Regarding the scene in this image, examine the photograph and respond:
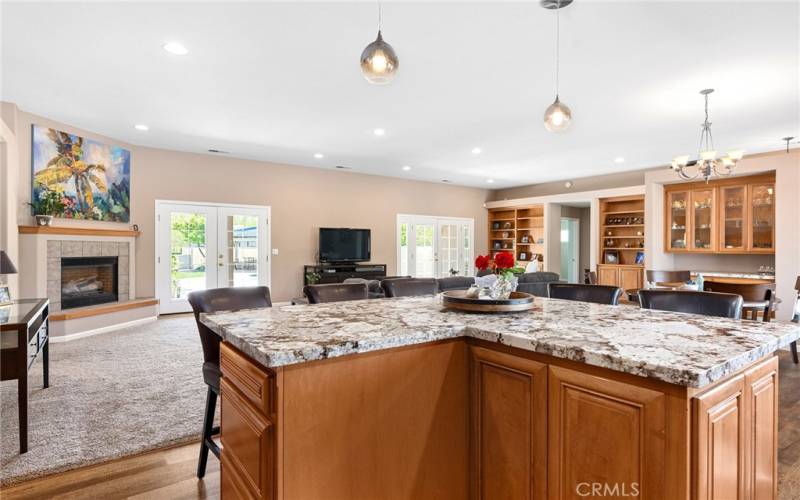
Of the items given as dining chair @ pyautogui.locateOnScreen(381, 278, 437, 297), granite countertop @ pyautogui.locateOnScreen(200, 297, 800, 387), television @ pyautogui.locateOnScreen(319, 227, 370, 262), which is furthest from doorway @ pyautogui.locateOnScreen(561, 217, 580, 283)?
granite countertop @ pyautogui.locateOnScreen(200, 297, 800, 387)

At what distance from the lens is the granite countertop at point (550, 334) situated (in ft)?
3.88

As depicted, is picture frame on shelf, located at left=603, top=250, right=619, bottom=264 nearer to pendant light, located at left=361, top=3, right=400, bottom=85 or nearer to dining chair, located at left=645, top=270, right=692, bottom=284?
dining chair, located at left=645, top=270, right=692, bottom=284

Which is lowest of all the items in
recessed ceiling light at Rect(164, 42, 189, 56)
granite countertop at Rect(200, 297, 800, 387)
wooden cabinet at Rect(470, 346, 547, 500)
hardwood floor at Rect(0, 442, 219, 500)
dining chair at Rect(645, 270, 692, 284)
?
hardwood floor at Rect(0, 442, 219, 500)

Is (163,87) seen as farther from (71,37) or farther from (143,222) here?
(143,222)

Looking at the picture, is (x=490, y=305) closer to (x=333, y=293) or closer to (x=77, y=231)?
(x=333, y=293)

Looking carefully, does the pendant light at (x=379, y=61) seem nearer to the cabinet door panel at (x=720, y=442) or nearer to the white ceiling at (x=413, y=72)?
the white ceiling at (x=413, y=72)

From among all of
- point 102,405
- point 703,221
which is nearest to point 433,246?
point 703,221

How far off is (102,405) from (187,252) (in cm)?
434

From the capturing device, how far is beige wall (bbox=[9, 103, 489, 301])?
6.57m

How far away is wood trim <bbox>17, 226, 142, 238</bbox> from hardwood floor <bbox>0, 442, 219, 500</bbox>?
3.99m

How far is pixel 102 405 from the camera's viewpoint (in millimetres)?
3068

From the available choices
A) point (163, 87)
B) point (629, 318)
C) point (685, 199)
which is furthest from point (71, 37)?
point (685, 199)

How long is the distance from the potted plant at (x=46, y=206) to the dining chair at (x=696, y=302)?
6.27 m

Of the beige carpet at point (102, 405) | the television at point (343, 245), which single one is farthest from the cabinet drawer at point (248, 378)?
the television at point (343, 245)
